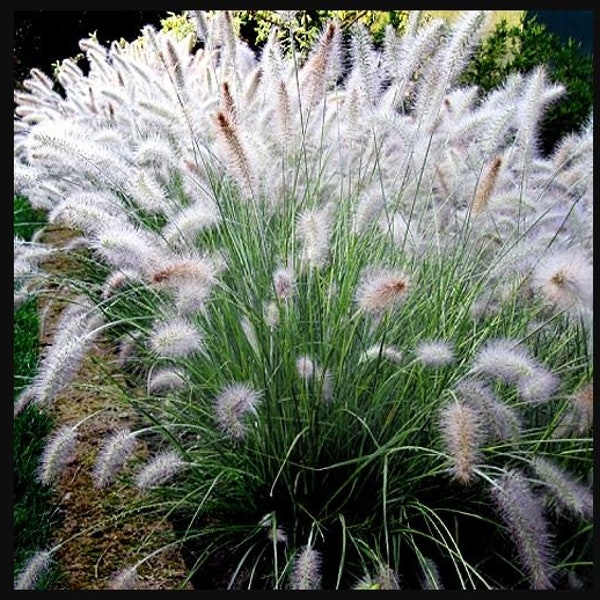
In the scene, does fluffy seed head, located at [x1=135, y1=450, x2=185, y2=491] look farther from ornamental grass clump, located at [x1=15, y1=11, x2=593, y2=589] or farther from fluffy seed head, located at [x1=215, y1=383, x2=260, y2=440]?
fluffy seed head, located at [x1=215, y1=383, x2=260, y2=440]

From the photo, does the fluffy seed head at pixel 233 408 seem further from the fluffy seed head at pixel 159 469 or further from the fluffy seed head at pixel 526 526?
the fluffy seed head at pixel 526 526

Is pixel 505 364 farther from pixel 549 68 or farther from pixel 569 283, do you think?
pixel 549 68

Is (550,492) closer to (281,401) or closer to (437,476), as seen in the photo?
(437,476)

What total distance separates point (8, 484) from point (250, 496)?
66 cm

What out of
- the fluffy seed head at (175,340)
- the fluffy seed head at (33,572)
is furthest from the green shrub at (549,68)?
the fluffy seed head at (33,572)

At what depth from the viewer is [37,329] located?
11.8 feet

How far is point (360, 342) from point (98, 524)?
904mm

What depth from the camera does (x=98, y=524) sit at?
2.21 m

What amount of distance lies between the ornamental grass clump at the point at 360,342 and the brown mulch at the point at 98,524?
49 mm

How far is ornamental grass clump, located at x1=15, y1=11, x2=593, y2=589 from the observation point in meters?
1.88

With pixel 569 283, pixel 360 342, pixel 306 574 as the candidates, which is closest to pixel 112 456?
pixel 306 574

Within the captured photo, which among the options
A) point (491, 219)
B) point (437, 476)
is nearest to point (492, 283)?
point (491, 219)

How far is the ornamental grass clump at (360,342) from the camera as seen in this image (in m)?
1.88

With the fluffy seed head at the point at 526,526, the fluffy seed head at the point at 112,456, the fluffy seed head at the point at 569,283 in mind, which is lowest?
the fluffy seed head at the point at 526,526
